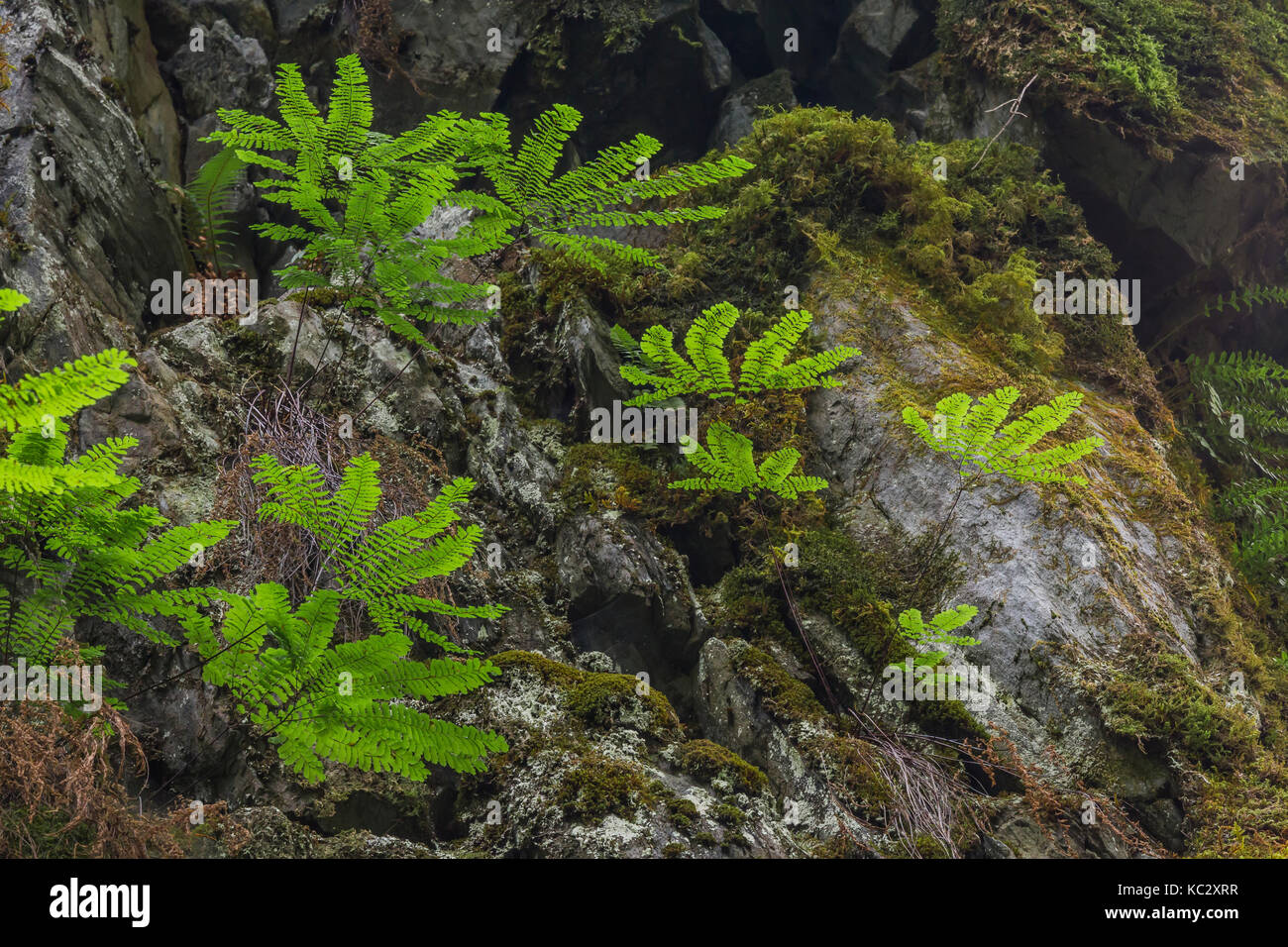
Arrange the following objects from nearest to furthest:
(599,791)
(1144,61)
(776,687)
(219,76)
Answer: (599,791) → (776,687) → (219,76) → (1144,61)

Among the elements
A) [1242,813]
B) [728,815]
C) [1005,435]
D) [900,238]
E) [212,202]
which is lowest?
[1242,813]

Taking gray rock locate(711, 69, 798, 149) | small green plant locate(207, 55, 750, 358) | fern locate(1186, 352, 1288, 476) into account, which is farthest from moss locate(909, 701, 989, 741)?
gray rock locate(711, 69, 798, 149)

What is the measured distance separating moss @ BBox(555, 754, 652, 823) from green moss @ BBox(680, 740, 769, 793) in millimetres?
406

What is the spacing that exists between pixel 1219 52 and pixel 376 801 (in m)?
10.9

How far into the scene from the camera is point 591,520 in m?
6.06

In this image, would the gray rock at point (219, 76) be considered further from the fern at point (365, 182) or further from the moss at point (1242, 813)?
the moss at point (1242, 813)

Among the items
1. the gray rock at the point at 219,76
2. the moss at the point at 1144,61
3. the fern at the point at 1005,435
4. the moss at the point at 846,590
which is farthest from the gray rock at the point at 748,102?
the fern at the point at 1005,435

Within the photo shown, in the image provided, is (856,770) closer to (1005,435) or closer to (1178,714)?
(1178,714)

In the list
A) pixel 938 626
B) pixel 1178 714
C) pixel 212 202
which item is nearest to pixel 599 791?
pixel 938 626

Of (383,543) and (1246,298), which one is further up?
(1246,298)

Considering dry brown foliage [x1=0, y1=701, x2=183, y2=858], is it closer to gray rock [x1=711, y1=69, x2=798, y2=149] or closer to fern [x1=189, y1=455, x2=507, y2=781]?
fern [x1=189, y1=455, x2=507, y2=781]

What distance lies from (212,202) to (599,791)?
18.7 feet

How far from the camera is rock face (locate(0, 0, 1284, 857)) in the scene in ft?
14.5

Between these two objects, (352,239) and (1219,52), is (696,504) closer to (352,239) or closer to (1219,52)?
(352,239)
